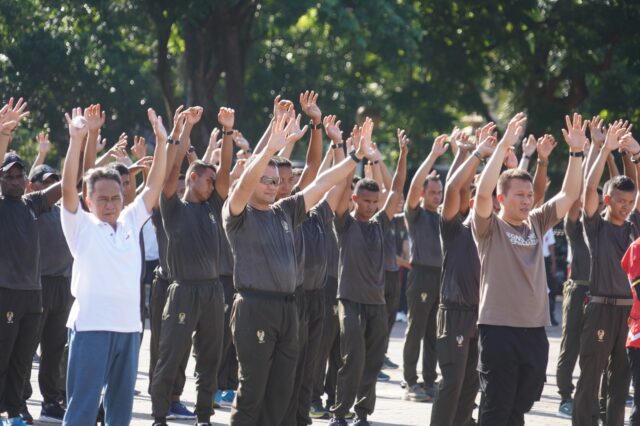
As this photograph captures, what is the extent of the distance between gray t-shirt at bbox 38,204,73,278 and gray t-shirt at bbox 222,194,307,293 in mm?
3172

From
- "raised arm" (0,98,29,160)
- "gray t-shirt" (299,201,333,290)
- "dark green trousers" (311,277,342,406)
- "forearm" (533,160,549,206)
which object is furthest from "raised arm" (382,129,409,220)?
"raised arm" (0,98,29,160)

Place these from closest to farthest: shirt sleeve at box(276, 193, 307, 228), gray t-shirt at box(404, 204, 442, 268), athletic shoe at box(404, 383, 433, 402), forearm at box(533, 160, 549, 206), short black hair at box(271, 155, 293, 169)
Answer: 1. shirt sleeve at box(276, 193, 307, 228)
2. short black hair at box(271, 155, 293, 169)
3. forearm at box(533, 160, 549, 206)
4. athletic shoe at box(404, 383, 433, 402)
5. gray t-shirt at box(404, 204, 442, 268)

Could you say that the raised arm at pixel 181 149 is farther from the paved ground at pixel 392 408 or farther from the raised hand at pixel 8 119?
the paved ground at pixel 392 408

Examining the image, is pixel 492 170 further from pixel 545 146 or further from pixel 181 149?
pixel 181 149

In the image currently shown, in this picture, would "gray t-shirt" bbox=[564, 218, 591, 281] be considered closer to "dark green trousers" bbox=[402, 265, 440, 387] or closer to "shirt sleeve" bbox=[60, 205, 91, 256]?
"dark green trousers" bbox=[402, 265, 440, 387]

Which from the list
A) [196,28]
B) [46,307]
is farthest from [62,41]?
[46,307]

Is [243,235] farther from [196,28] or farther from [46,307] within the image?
[196,28]

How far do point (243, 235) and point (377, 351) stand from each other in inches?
120

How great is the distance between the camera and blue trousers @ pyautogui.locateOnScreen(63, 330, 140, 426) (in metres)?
7.63

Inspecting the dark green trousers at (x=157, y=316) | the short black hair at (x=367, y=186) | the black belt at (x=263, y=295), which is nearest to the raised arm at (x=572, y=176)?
the black belt at (x=263, y=295)

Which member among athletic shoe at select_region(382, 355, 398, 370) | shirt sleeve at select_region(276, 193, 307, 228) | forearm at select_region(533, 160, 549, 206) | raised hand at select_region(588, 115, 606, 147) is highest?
raised hand at select_region(588, 115, 606, 147)

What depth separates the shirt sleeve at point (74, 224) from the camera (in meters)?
7.71

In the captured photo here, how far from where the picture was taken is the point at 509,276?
891cm

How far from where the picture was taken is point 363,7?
21.1 meters
